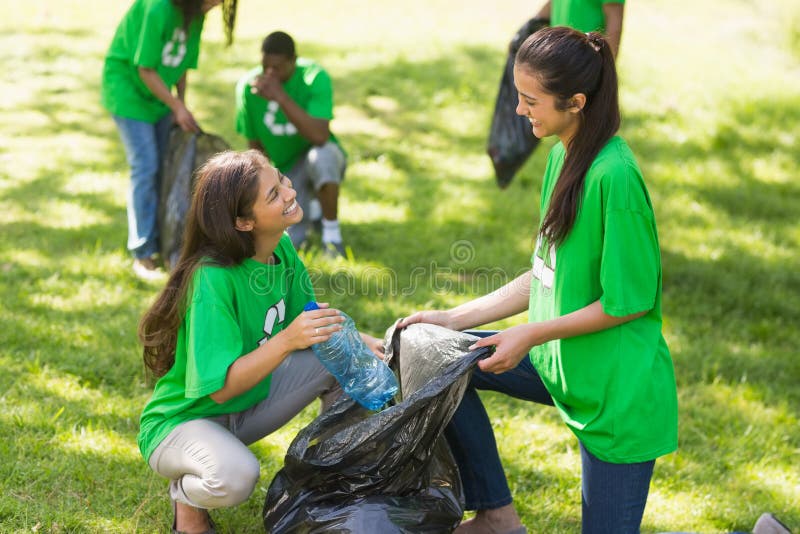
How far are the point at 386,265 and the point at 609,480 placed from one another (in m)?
2.71

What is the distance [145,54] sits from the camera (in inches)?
179

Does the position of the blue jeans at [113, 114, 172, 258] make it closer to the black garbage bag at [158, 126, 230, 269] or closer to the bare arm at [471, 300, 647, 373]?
the black garbage bag at [158, 126, 230, 269]

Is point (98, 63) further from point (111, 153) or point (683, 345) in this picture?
point (683, 345)

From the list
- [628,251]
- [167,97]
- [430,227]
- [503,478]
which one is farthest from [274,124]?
[628,251]

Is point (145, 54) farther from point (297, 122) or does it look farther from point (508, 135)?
point (508, 135)

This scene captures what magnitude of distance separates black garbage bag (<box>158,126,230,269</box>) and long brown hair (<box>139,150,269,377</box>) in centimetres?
195

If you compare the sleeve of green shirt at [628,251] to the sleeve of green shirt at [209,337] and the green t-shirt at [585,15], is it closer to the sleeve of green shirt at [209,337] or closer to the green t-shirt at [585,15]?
the sleeve of green shirt at [209,337]

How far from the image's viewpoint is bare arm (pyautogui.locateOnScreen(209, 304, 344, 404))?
7.93 feet

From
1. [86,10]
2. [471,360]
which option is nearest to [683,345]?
[471,360]

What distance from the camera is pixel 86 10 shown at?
9.30m

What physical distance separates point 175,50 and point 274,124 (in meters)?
0.69

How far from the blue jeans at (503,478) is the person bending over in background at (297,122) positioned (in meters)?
2.34

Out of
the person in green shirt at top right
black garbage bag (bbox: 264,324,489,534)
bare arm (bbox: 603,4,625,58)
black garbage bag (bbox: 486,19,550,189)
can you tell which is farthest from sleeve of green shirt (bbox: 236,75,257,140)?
black garbage bag (bbox: 264,324,489,534)

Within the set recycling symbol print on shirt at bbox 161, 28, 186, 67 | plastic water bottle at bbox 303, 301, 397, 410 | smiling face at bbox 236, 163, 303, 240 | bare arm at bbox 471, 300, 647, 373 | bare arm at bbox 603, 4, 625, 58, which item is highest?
bare arm at bbox 603, 4, 625, 58
